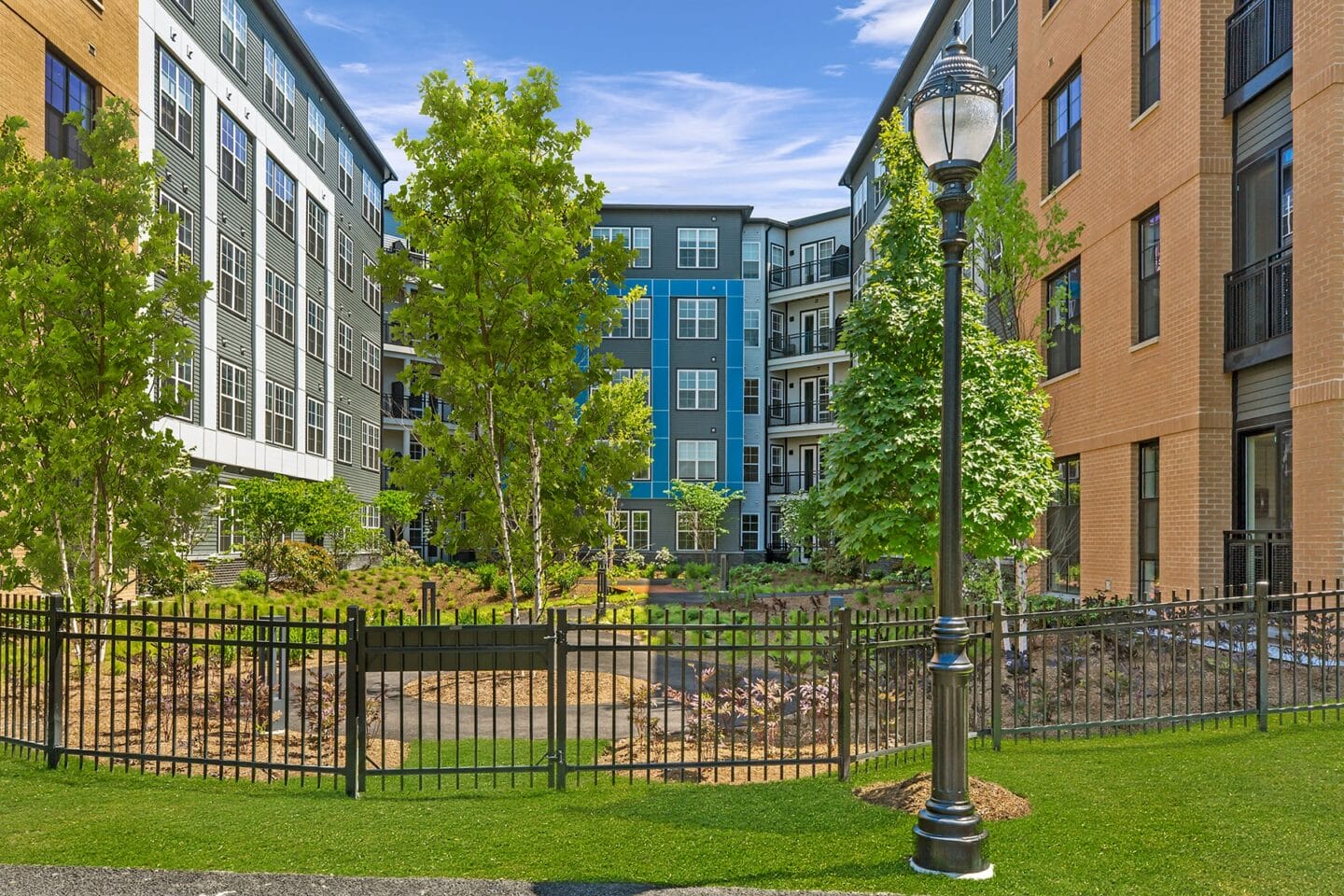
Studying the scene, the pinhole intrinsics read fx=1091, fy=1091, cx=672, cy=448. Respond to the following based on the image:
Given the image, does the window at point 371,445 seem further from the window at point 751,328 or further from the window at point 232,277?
the window at point 751,328

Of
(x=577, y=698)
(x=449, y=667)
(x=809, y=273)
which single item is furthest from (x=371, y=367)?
(x=449, y=667)

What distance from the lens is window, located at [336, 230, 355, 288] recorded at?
41094mm

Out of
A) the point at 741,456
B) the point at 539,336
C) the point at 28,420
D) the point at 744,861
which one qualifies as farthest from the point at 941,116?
the point at 741,456

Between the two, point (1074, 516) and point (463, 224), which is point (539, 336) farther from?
point (1074, 516)

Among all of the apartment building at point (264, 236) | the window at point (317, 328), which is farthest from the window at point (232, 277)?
the window at point (317, 328)

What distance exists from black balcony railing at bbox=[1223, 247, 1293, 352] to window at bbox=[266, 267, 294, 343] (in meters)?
26.6

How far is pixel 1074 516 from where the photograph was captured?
829 inches

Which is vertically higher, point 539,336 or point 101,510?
point 539,336

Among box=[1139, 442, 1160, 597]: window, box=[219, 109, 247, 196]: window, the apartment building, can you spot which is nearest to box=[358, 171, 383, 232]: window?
the apartment building

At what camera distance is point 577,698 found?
10781 mm

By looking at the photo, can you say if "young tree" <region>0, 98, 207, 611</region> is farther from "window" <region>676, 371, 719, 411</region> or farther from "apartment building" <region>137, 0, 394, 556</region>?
"window" <region>676, 371, 719, 411</region>

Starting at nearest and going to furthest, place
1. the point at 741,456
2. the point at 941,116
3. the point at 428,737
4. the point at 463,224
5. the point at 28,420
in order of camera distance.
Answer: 1. the point at 941,116
2. the point at 428,737
3. the point at 28,420
4. the point at 463,224
5. the point at 741,456

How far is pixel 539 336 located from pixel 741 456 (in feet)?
121

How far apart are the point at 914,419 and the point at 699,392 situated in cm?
3776
